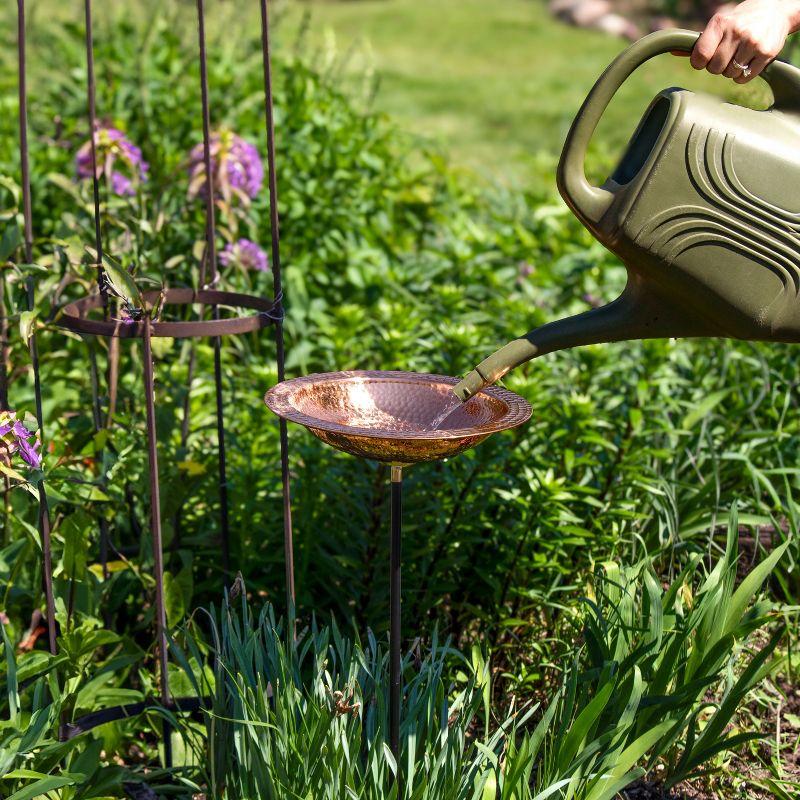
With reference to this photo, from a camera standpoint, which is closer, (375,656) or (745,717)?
(375,656)

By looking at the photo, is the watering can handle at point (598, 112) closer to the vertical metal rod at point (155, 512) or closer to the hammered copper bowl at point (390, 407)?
the hammered copper bowl at point (390, 407)

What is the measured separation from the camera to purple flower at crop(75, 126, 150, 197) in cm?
251

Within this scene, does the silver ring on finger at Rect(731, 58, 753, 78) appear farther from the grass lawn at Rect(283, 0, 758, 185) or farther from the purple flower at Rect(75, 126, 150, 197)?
the grass lawn at Rect(283, 0, 758, 185)

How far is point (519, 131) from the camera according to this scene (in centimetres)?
970

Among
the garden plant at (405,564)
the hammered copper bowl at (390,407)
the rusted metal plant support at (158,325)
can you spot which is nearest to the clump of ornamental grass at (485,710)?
the garden plant at (405,564)

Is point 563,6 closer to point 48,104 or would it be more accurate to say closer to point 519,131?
point 519,131

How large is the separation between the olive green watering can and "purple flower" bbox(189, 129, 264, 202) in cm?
138

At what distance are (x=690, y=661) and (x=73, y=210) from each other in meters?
2.85

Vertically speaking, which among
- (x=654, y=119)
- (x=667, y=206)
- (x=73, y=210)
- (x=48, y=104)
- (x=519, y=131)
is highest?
(x=654, y=119)

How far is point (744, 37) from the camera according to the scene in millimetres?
1520

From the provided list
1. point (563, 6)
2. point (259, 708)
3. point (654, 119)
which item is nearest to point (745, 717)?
point (259, 708)

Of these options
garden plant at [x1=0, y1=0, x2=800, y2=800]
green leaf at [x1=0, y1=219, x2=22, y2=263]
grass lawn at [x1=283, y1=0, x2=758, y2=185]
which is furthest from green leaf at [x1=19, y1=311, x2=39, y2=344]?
grass lawn at [x1=283, y1=0, x2=758, y2=185]

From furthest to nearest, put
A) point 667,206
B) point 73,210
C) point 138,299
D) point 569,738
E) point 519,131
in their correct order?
point 519,131 < point 73,210 < point 138,299 < point 569,738 < point 667,206

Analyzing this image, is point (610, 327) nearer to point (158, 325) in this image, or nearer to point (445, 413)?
point (445, 413)
